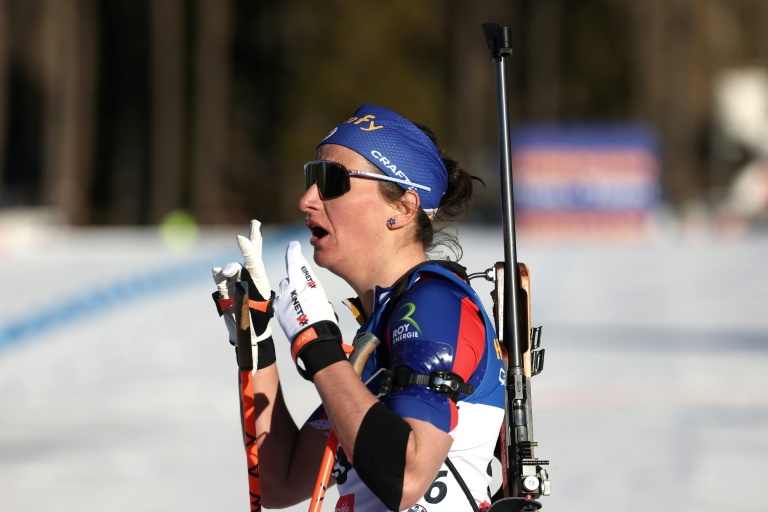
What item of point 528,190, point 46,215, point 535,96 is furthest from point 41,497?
point 535,96

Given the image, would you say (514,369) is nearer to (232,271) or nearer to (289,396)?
(232,271)

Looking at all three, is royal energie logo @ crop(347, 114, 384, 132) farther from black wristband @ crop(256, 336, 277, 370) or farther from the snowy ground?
the snowy ground

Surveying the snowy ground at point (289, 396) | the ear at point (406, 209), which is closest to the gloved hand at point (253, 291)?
the ear at point (406, 209)

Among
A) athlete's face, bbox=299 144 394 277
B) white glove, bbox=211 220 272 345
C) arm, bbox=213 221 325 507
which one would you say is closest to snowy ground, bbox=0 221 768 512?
arm, bbox=213 221 325 507

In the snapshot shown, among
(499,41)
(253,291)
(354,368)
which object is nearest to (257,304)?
(253,291)

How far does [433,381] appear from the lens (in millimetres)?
2863

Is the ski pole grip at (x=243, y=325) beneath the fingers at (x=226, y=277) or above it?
beneath

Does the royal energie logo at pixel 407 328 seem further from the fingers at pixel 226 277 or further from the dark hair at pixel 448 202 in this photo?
the fingers at pixel 226 277

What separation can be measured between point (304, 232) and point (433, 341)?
30890 millimetres

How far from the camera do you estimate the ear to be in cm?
317

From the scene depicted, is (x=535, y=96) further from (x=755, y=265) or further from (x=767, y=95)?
(x=755, y=265)

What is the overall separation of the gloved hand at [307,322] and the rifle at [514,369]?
17.4 inches

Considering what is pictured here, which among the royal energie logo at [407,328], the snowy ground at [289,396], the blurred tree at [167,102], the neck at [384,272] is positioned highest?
the blurred tree at [167,102]

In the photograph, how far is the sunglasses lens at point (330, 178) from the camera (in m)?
3.14
